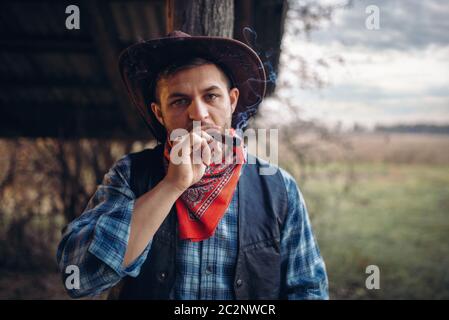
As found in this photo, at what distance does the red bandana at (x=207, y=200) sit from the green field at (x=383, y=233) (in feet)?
10.8

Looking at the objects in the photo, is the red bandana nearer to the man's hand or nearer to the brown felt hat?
the man's hand

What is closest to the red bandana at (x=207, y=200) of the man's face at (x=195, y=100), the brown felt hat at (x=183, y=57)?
the man's face at (x=195, y=100)

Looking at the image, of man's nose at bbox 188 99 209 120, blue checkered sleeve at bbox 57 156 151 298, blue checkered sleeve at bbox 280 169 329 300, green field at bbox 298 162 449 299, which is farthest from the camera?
green field at bbox 298 162 449 299

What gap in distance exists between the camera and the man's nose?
159cm

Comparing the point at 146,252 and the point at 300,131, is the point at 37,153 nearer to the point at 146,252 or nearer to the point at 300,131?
the point at 300,131

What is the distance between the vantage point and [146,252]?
1542 millimetres

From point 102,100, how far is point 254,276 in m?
3.66

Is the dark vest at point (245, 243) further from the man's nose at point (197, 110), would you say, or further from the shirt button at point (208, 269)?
the man's nose at point (197, 110)

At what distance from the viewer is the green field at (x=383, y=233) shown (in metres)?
4.76

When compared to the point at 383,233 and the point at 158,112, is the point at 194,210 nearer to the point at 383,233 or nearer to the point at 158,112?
the point at 158,112

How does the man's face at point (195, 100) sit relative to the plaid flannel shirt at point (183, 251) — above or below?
above

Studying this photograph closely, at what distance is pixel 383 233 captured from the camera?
307 inches

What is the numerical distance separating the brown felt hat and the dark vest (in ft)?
1.01

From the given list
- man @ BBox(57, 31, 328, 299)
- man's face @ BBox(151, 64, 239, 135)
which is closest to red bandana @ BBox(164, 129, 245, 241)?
man @ BBox(57, 31, 328, 299)
